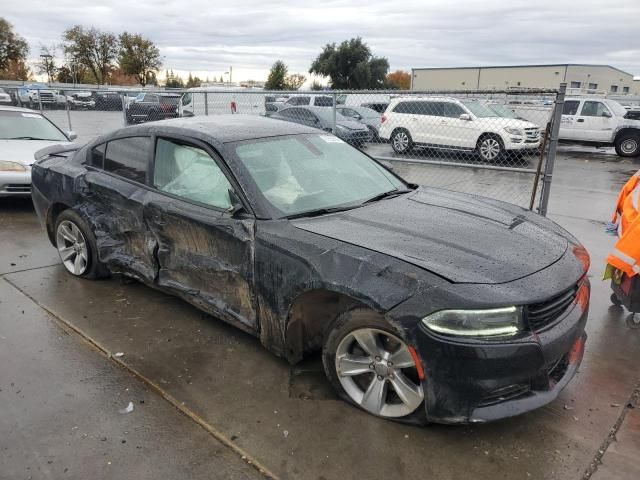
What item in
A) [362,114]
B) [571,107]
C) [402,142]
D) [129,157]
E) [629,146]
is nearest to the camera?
[129,157]

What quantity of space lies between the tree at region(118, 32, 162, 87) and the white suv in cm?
5619

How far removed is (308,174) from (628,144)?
603 inches

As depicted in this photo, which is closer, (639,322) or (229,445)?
(229,445)

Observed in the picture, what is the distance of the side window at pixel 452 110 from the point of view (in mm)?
Result: 10769

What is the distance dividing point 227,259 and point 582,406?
231 centimetres

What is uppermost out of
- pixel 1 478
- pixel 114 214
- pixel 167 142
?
pixel 167 142

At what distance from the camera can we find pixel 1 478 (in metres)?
2.30

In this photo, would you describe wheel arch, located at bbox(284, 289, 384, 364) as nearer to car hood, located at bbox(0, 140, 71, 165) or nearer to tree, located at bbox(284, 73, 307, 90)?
car hood, located at bbox(0, 140, 71, 165)

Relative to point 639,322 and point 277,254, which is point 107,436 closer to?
point 277,254

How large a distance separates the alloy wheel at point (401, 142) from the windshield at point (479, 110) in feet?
10.3

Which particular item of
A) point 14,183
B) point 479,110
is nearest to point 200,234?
point 14,183

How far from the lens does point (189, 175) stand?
11.7 feet

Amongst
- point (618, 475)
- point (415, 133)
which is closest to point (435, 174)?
point (415, 133)

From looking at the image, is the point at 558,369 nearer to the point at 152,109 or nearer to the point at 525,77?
the point at 152,109
